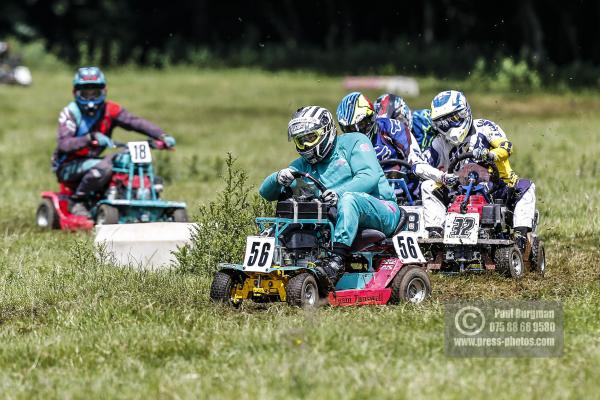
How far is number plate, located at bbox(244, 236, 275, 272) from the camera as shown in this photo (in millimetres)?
9258

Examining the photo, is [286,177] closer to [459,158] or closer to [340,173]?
[340,173]

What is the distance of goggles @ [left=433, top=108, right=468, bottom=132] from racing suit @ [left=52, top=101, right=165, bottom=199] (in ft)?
16.1

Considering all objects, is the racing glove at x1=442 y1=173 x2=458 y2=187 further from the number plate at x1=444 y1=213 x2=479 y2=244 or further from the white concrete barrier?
the white concrete barrier

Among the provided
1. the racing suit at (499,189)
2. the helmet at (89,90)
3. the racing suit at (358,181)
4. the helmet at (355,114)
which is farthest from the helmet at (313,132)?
the helmet at (89,90)

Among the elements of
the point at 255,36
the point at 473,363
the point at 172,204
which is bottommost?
the point at 473,363

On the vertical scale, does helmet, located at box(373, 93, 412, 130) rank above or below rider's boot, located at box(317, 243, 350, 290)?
above

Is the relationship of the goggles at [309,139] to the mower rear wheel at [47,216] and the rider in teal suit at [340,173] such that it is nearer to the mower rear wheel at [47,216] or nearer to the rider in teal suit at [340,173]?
the rider in teal suit at [340,173]

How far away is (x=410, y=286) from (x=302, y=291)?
113 cm

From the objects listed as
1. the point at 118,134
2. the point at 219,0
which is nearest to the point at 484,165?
the point at 118,134

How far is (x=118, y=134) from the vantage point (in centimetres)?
2884

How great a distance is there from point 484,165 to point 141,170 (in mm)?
5311

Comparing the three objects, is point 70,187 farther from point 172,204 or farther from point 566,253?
point 566,253

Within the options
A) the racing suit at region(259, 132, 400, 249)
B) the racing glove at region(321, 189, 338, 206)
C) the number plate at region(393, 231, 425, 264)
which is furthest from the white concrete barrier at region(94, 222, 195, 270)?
the number plate at region(393, 231, 425, 264)

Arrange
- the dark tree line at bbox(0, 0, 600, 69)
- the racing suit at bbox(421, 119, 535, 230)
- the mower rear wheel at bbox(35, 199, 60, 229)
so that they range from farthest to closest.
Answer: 1. the dark tree line at bbox(0, 0, 600, 69)
2. the mower rear wheel at bbox(35, 199, 60, 229)
3. the racing suit at bbox(421, 119, 535, 230)
